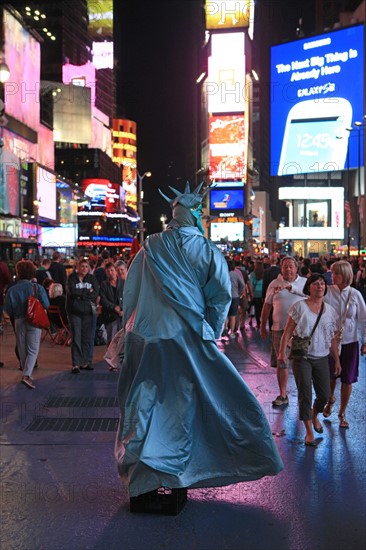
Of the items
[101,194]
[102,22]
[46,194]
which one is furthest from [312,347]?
[102,22]

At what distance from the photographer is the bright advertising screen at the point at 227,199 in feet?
326

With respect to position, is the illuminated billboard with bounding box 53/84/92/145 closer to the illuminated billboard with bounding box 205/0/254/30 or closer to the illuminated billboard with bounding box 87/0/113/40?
the illuminated billboard with bounding box 205/0/254/30

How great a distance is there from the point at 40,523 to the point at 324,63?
69324 mm

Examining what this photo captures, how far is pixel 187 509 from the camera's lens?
4.59 metres

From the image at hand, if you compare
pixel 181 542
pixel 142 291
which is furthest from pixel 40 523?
pixel 142 291

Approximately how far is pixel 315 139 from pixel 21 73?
35327 mm

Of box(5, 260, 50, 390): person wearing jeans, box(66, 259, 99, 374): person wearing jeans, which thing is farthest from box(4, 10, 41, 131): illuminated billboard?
box(5, 260, 50, 390): person wearing jeans

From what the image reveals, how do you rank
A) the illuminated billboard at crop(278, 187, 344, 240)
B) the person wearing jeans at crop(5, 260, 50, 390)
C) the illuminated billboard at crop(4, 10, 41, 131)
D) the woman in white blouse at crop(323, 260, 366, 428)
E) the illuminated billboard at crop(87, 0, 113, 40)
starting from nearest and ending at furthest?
1. the woman in white blouse at crop(323, 260, 366, 428)
2. the person wearing jeans at crop(5, 260, 50, 390)
3. the illuminated billboard at crop(4, 10, 41, 131)
4. the illuminated billboard at crop(278, 187, 344, 240)
5. the illuminated billboard at crop(87, 0, 113, 40)

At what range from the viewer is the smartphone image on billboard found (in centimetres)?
6575

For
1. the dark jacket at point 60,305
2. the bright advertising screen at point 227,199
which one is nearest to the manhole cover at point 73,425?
the dark jacket at point 60,305

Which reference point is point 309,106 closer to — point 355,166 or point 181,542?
point 355,166

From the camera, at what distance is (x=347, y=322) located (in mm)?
6770

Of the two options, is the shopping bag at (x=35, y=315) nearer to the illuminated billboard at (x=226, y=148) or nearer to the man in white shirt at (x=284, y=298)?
the man in white shirt at (x=284, y=298)

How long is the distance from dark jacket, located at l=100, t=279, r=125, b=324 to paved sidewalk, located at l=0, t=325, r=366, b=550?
3.05 metres
